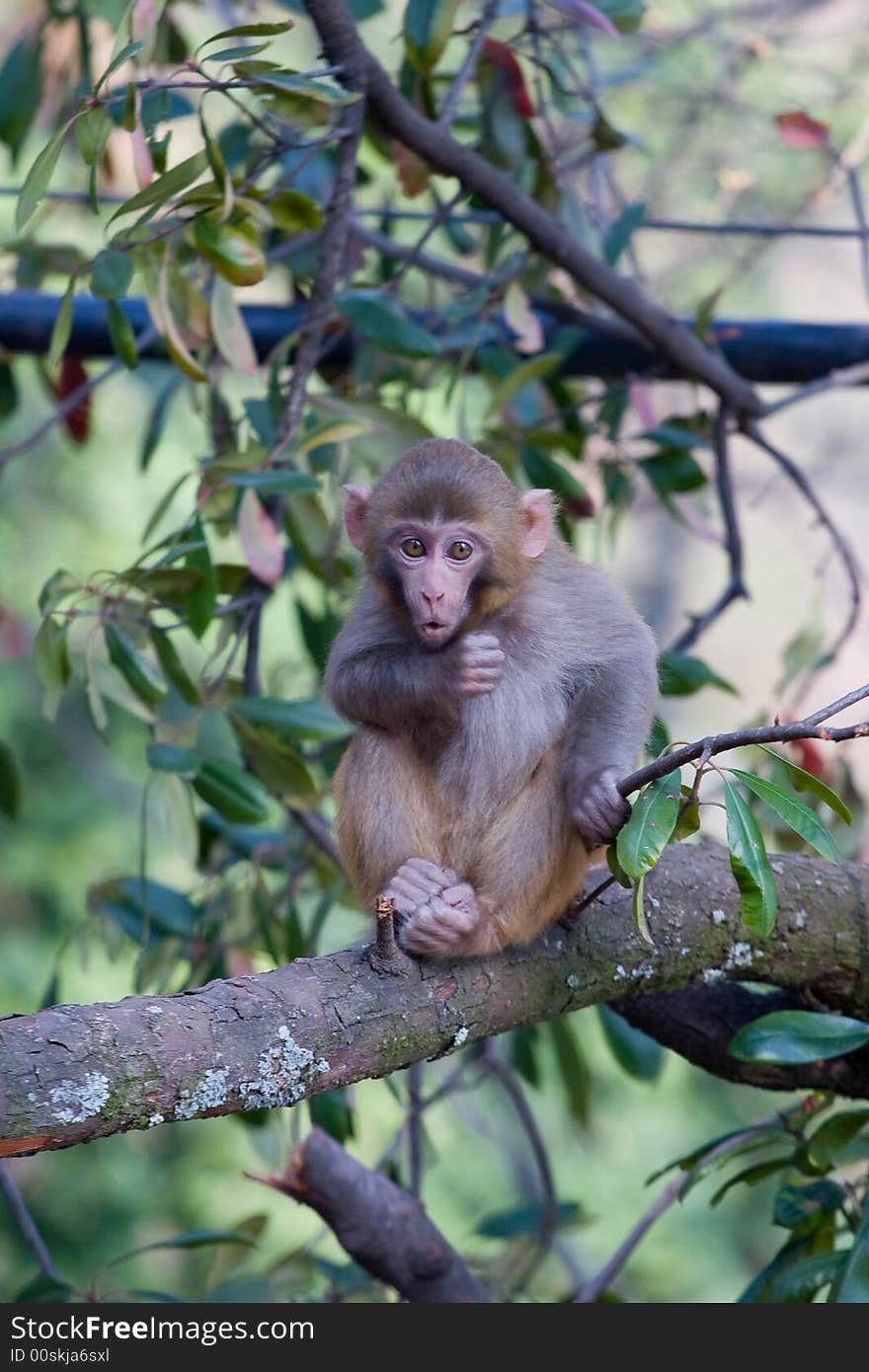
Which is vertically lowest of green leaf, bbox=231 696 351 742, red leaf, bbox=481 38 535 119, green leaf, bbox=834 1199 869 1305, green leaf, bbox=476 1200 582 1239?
green leaf, bbox=476 1200 582 1239

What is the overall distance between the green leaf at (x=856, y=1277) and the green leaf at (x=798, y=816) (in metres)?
0.91

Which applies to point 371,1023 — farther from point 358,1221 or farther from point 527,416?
point 527,416

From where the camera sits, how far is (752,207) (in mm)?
9609

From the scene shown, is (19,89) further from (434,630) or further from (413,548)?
(434,630)

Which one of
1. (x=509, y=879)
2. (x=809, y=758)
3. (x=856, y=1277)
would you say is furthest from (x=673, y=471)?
(x=856, y=1277)

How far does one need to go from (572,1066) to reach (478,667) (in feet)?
7.26

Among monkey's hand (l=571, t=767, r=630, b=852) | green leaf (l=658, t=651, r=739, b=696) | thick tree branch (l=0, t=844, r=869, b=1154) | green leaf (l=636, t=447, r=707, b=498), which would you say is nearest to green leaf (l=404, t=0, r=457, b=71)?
green leaf (l=636, t=447, r=707, b=498)

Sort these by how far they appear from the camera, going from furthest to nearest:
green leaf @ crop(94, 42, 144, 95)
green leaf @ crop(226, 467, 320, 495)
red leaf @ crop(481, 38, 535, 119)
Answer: red leaf @ crop(481, 38, 535, 119), green leaf @ crop(226, 467, 320, 495), green leaf @ crop(94, 42, 144, 95)

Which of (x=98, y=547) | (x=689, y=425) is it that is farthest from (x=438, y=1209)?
(x=689, y=425)

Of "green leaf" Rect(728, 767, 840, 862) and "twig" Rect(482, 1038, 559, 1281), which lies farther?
"twig" Rect(482, 1038, 559, 1281)

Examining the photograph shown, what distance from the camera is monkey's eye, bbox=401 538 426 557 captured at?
3305 mm

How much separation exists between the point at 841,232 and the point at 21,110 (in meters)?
2.69

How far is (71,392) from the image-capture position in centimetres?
516

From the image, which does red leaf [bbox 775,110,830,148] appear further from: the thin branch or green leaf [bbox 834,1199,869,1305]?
green leaf [bbox 834,1199,869,1305]
